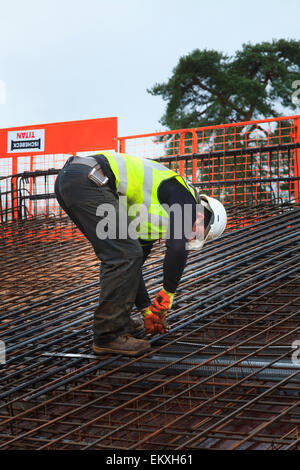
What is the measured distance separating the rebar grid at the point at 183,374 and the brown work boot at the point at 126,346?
0.24 feet

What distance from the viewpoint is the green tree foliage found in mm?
18500

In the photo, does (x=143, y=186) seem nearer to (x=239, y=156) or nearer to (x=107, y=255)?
(x=107, y=255)

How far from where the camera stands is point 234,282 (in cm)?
474

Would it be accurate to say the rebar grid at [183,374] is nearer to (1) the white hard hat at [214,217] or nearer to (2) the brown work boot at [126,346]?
(2) the brown work boot at [126,346]

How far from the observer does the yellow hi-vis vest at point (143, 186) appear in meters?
3.20

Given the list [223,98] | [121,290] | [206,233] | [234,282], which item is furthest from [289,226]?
[223,98]

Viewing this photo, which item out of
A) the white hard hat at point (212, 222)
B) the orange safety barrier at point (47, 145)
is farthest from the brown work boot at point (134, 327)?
the orange safety barrier at point (47, 145)

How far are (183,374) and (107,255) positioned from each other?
2.73 ft

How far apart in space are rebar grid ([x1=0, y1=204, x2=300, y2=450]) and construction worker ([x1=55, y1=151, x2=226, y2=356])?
0.96 ft

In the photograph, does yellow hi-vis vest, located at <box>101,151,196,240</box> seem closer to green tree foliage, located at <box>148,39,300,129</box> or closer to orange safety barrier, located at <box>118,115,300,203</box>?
orange safety barrier, located at <box>118,115,300,203</box>

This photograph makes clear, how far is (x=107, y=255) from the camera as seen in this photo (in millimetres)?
3203

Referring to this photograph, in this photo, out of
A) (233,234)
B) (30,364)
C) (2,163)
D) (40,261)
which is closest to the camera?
(30,364)
